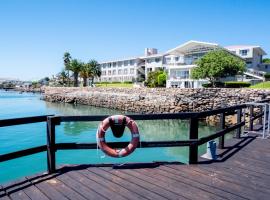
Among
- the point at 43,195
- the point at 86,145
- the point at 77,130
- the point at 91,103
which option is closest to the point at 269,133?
the point at 86,145

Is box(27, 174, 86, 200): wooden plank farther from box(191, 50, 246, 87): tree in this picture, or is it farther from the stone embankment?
box(191, 50, 246, 87): tree

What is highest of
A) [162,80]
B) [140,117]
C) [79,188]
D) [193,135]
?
[162,80]

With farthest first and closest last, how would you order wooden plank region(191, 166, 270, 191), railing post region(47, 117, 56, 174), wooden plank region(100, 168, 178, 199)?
railing post region(47, 117, 56, 174) < wooden plank region(191, 166, 270, 191) < wooden plank region(100, 168, 178, 199)

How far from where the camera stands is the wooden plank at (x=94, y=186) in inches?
155

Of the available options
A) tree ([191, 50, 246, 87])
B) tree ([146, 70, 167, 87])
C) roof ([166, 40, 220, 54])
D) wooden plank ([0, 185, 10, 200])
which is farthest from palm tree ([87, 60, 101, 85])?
wooden plank ([0, 185, 10, 200])

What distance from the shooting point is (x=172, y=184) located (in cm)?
443

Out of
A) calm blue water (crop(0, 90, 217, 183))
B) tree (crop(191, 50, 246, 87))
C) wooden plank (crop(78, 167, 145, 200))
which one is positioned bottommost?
calm blue water (crop(0, 90, 217, 183))

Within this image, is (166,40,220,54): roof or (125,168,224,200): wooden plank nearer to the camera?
(125,168,224,200): wooden plank

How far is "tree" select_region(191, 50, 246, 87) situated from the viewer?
131 ft

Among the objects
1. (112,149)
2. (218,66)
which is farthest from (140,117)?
(218,66)

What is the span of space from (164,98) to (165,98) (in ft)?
0.56

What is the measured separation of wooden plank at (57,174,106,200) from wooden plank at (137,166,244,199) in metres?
1.19

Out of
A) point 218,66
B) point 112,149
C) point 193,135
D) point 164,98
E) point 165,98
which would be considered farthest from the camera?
point 218,66

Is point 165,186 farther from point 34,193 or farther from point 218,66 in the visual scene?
point 218,66
